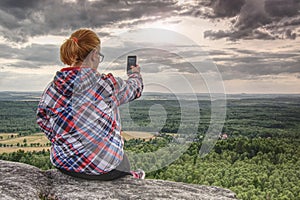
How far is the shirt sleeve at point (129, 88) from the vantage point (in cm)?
342

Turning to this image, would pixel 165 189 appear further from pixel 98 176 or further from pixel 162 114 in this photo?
pixel 162 114

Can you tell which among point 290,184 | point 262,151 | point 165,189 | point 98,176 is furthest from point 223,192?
point 262,151

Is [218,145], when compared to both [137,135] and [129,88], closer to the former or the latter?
[137,135]

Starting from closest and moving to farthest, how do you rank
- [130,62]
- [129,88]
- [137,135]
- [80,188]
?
[80,188] < [129,88] < [130,62] < [137,135]

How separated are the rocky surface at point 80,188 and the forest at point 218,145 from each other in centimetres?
54

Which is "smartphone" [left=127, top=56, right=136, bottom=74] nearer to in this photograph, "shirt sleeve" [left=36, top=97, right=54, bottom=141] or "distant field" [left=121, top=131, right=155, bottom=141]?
"shirt sleeve" [left=36, top=97, right=54, bottom=141]

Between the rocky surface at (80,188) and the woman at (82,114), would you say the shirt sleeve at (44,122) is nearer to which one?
the woman at (82,114)

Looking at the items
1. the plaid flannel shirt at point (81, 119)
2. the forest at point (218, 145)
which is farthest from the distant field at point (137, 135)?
the plaid flannel shirt at point (81, 119)

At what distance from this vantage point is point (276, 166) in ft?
58.3

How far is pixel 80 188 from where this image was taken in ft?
10.3

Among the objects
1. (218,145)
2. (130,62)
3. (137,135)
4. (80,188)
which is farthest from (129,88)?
(218,145)

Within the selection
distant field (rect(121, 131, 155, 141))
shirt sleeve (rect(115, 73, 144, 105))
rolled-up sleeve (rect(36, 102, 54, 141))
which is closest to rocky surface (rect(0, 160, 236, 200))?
rolled-up sleeve (rect(36, 102, 54, 141))

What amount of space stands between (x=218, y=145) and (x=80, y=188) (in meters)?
16.0

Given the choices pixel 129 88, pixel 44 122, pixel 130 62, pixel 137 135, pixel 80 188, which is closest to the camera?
pixel 80 188
